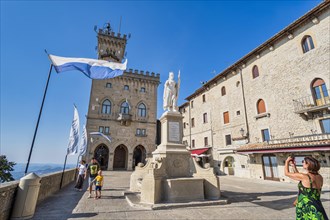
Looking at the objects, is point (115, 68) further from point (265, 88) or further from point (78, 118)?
point (265, 88)

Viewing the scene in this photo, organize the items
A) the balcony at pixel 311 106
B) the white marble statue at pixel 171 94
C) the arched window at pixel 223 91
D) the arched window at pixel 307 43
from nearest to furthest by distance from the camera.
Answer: the white marble statue at pixel 171 94
the balcony at pixel 311 106
the arched window at pixel 307 43
the arched window at pixel 223 91

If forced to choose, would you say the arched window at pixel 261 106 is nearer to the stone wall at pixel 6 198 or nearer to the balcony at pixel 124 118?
the balcony at pixel 124 118

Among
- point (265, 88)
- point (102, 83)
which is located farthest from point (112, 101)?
point (265, 88)

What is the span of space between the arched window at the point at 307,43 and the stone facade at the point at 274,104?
217 mm

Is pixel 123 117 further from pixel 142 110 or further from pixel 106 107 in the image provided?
pixel 142 110

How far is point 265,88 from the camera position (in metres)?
16.3

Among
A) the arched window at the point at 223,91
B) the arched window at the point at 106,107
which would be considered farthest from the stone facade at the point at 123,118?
the arched window at the point at 223,91

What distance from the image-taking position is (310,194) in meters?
2.50

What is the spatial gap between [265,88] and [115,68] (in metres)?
14.9

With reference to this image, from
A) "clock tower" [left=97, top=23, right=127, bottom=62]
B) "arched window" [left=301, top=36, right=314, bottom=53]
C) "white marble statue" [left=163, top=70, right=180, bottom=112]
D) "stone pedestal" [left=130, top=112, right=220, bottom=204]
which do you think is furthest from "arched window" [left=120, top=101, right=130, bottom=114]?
"arched window" [left=301, top=36, right=314, bottom=53]

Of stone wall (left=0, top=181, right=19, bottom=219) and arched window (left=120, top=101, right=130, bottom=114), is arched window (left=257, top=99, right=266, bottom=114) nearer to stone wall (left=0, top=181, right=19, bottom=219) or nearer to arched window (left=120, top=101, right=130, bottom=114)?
stone wall (left=0, top=181, right=19, bottom=219)

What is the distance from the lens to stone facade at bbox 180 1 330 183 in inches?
472

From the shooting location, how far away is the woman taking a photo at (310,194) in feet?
7.88

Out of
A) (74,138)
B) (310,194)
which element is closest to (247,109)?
(74,138)
